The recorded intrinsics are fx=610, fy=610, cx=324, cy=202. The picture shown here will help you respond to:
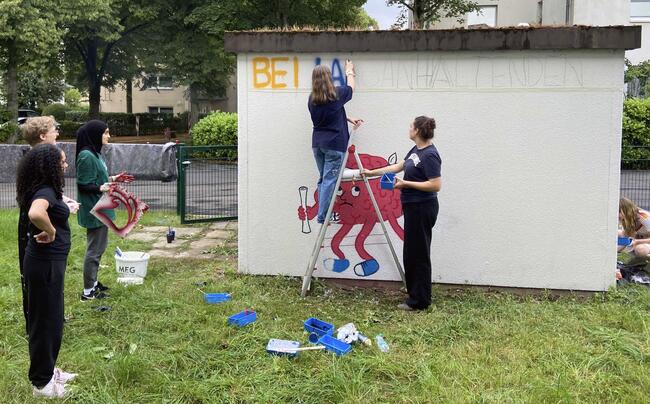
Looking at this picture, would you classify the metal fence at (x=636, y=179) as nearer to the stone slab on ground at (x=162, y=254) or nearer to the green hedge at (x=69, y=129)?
the stone slab on ground at (x=162, y=254)

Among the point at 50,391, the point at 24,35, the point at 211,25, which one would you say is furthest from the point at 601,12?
the point at 50,391

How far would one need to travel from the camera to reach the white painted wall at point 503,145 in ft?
18.6

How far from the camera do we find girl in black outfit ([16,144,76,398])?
360 cm

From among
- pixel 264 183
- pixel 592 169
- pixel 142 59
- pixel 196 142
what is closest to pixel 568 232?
pixel 592 169

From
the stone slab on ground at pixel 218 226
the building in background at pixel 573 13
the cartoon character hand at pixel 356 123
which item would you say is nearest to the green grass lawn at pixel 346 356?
the cartoon character hand at pixel 356 123

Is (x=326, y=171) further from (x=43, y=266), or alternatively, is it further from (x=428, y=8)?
(x=428, y=8)

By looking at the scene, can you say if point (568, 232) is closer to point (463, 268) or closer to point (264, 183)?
point (463, 268)

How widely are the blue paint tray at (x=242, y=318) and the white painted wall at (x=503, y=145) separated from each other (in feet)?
4.87

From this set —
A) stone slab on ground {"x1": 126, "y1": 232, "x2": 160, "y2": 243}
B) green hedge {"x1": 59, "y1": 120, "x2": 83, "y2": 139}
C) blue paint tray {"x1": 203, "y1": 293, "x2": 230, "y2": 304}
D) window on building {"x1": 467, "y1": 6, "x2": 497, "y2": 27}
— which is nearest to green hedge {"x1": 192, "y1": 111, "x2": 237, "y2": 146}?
stone slab on ground {"x1": 126, "y1": 232, "x2": 160, "y2": 243}

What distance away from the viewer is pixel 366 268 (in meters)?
6.12

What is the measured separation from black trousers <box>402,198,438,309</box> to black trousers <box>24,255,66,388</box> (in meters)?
2.86

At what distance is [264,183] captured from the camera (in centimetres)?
625

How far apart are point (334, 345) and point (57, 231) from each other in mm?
2000

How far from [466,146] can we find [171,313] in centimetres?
310
